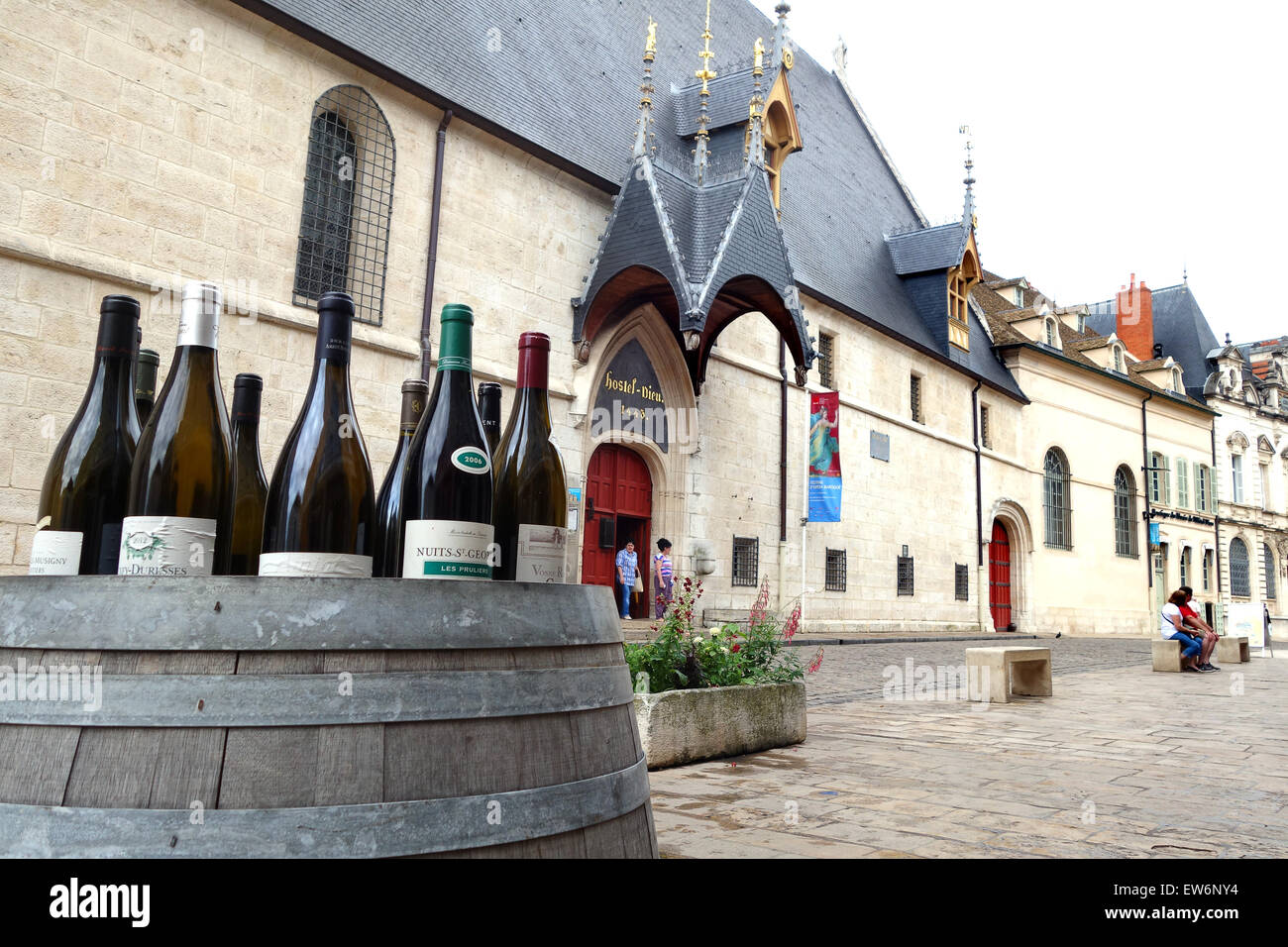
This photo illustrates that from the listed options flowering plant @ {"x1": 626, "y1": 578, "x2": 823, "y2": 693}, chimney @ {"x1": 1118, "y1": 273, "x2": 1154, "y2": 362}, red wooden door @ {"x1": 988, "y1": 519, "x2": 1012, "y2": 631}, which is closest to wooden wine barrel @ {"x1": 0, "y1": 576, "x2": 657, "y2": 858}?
flowering plant @ {"x1": 626, "y1": 578, "x2": 823, "y2": 693}

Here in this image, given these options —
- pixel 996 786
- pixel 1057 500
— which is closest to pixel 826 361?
pixel 1057 500

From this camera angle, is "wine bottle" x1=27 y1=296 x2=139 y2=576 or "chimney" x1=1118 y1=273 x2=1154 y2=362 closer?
"wine bottle" x1=27 y1=296 x2=139 y2=576

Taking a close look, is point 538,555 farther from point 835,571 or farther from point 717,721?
point 835,571

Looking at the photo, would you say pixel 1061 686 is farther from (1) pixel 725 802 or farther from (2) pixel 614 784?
(2) pixel 614 784

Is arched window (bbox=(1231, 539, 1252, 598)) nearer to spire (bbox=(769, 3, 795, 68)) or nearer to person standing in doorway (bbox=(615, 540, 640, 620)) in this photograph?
spire (bbox=(769, 3, 795, 68))

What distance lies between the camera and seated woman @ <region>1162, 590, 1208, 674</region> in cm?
1307

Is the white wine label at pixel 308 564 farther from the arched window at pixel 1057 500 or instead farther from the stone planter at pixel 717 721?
A: the arched window at pixel 1057 500

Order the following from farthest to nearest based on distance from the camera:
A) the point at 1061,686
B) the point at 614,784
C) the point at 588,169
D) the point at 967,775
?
the point at 588,169, the point at 1061,686, the point at 967,775, the point at 614,784

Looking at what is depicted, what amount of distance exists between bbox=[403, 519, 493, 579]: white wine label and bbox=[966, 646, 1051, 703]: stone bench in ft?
26.9

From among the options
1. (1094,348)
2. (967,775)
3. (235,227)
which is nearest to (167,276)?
(235,227)

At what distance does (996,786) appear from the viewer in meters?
4.54

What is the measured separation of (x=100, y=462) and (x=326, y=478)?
1.67 feet

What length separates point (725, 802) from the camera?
411 cm

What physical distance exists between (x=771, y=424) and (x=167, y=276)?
10.8 m
